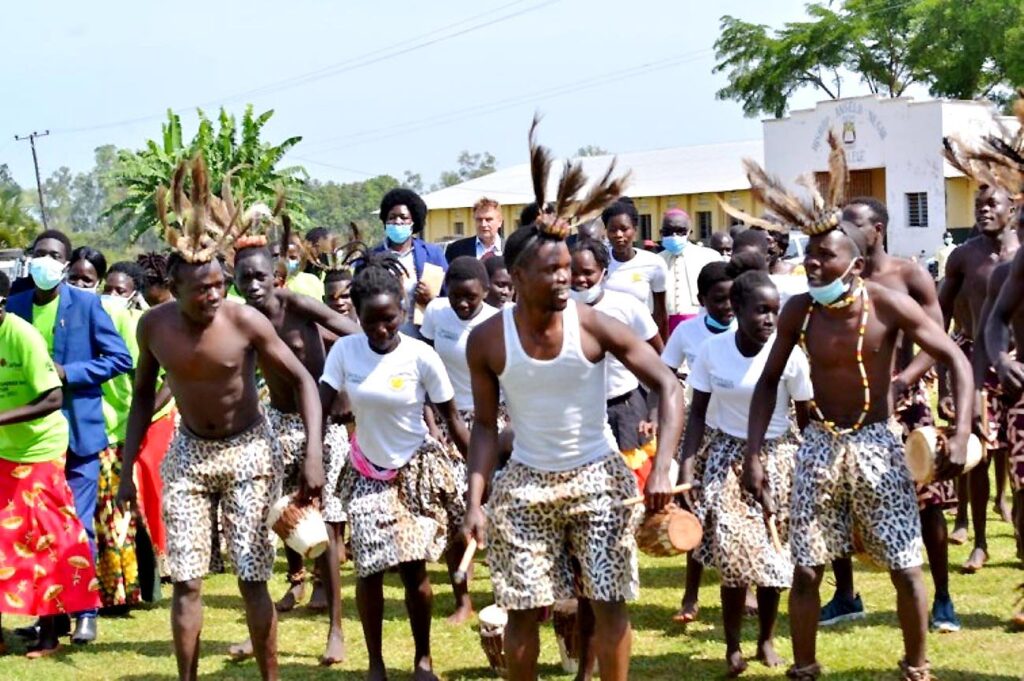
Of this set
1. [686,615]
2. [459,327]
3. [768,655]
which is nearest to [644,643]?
[686,615]

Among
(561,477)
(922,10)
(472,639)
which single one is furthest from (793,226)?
(922,10)

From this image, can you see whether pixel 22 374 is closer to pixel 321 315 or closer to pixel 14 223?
pixel 321 315

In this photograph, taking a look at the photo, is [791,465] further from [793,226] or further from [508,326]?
[508,326]

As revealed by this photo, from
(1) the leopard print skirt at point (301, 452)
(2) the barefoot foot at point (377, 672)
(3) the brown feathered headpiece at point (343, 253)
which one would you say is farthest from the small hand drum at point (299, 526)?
(3) the brown feathered headpiece at point (343, 253)

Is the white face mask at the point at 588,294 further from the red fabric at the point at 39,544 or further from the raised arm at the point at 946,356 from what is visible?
the red fabric at the point at 39,544

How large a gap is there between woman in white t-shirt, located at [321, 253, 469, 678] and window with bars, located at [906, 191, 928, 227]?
38.3 meters

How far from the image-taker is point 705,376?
7.43m

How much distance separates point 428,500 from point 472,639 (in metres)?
1.11

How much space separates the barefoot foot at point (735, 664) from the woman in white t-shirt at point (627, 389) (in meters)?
1.06

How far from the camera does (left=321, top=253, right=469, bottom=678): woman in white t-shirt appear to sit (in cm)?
727

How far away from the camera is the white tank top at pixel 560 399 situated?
5898 millimetres

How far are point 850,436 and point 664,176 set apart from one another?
48227 mm

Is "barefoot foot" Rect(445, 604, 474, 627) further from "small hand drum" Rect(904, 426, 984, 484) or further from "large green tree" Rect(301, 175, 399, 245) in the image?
"large green tree" Rect(301, 175, 399, 245)

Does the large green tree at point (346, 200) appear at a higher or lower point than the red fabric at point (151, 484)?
higher
